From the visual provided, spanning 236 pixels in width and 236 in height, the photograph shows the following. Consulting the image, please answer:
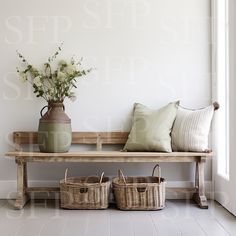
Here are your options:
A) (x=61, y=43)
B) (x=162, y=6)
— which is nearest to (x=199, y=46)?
(x=162, y=6)

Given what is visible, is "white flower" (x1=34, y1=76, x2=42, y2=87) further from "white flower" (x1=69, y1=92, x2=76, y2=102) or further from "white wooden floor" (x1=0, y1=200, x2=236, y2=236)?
"white wooden floor" (x1=0, y1=200, x2=236, y2=236)

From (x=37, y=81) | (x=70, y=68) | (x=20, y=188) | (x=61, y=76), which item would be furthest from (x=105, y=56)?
(x=20, y=188)

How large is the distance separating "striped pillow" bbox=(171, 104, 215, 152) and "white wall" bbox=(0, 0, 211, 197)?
0.28 metres

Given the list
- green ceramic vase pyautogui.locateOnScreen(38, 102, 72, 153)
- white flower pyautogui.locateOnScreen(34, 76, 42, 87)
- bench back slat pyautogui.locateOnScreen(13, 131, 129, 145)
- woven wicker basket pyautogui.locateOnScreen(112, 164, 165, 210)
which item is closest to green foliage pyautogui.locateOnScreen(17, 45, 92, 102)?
white flower pyautogui.locateOnScreen(34, 76, 42, 87)

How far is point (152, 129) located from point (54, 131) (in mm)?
885

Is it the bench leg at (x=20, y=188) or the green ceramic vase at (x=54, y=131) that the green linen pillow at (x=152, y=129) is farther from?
the bench leg at (x=20, y=188)

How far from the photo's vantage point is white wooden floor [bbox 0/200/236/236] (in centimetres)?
285

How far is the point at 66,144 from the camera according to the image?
3693 millimetres

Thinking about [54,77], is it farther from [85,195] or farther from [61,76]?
[85,195]

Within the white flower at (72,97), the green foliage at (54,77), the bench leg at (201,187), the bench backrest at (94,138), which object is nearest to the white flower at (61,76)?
the green foliage at (54,77)

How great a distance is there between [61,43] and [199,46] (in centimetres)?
134

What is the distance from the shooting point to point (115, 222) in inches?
123

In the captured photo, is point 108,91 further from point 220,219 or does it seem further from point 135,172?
point 220,219

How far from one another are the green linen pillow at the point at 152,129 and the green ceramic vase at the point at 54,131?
1.88 feet
